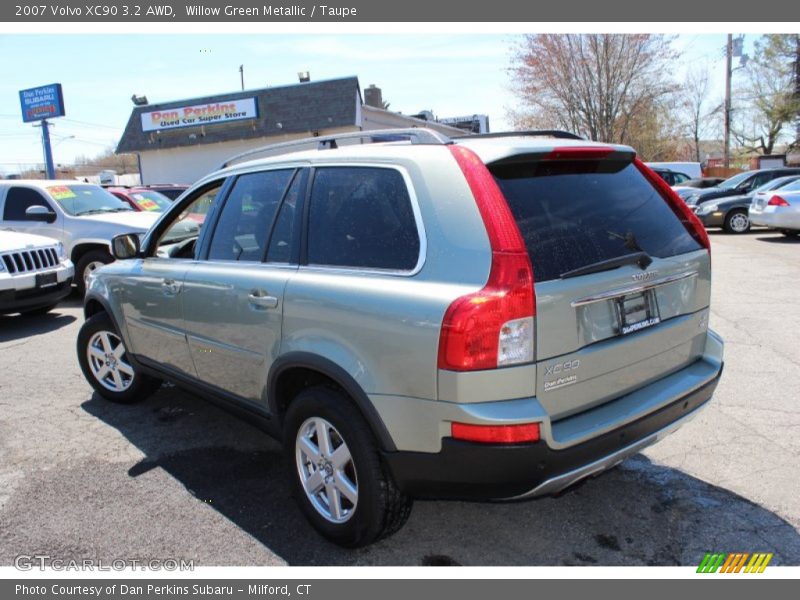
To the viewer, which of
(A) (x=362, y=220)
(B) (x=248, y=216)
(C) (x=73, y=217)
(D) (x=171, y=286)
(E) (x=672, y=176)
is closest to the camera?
(A) (x=362, y=220)

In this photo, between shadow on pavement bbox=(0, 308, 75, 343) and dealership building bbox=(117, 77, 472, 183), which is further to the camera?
dealership building bbox=(117, 77, 472, 183)

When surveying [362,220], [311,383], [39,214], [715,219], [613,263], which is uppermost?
[362,220]

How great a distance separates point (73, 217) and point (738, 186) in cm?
1664

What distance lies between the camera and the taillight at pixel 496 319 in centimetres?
235

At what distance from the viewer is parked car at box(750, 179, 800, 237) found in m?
13.4

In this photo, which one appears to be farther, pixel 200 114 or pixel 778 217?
pixel 200 114

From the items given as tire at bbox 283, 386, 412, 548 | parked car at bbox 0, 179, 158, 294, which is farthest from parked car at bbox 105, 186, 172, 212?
tire at bbox 283, 386, 412, 548

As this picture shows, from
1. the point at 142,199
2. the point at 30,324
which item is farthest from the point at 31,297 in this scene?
the point at 142,199

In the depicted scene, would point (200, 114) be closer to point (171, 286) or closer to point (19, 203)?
point (19, 203)

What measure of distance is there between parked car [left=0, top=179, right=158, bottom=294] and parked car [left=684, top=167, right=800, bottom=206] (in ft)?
46.9

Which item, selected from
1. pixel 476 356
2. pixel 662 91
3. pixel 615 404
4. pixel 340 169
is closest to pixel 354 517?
pixel 476 356

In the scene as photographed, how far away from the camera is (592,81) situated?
27.5 meters

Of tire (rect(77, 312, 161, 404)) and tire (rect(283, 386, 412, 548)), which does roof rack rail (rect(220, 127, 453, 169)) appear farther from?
tire (rect(77, 312, 161, 404))

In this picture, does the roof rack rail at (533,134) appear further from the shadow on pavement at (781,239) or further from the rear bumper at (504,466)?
the shadow on pavement at (781,239)
